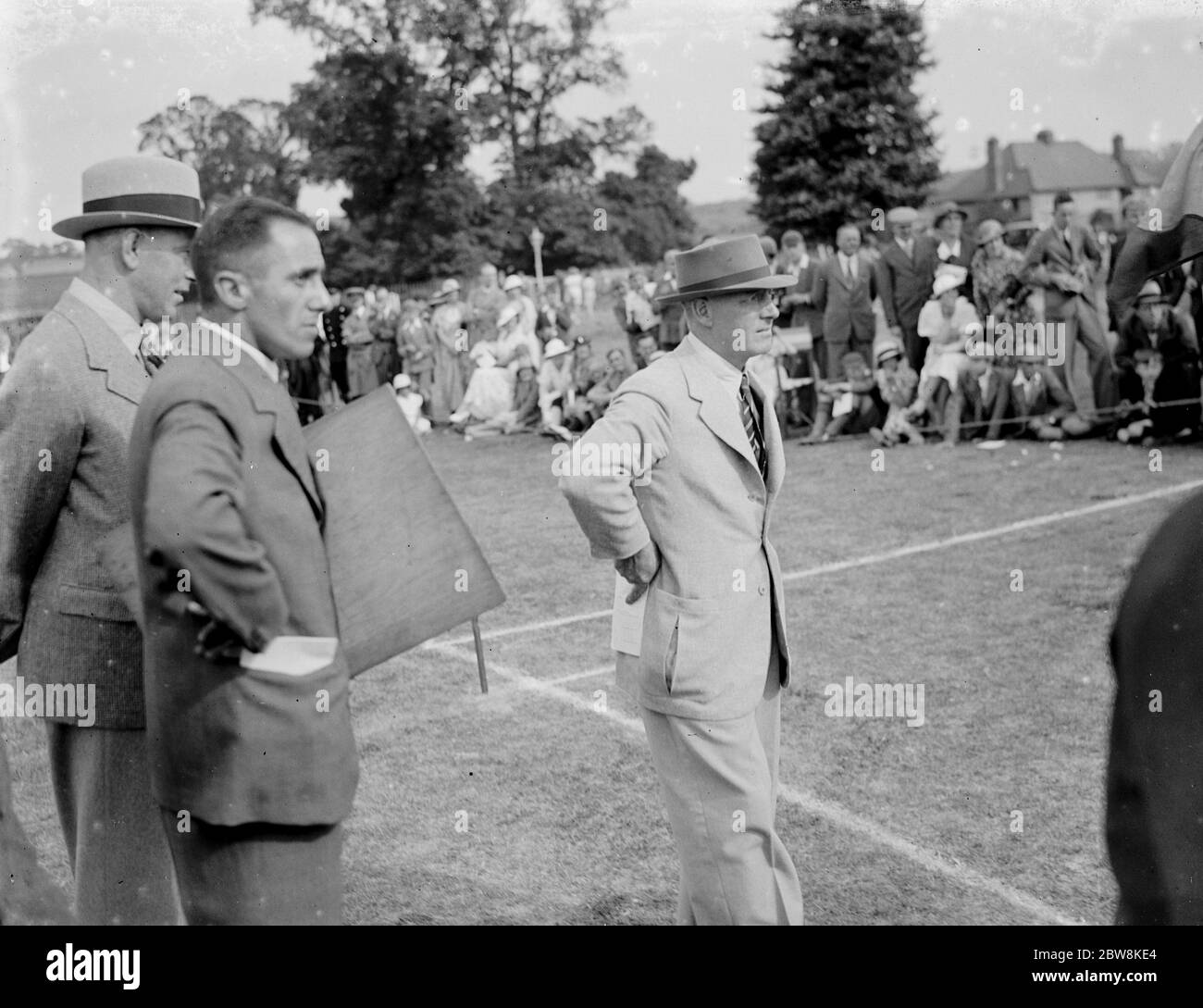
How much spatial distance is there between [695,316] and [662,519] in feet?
2.15

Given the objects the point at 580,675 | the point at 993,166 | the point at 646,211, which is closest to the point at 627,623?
the point at 580,675

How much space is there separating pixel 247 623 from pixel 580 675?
4351 millimetres

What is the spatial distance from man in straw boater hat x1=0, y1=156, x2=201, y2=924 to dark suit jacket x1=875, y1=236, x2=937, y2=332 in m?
11.3

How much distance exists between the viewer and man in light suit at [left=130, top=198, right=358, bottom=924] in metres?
2.63

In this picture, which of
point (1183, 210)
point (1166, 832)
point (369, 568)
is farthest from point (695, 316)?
point (1166, 832)

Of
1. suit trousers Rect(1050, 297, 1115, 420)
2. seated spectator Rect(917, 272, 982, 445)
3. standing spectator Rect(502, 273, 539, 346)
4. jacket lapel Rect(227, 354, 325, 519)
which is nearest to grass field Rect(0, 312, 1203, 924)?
jacket lapel Rect(227, 354, 325, 519)

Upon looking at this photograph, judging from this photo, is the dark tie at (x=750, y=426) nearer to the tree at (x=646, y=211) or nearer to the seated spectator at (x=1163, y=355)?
the seated spectator at (x=1163, y=355)

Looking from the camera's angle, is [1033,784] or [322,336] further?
[322,336]

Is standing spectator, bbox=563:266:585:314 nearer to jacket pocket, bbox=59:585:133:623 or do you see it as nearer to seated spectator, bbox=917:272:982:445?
seated spectator, bbox=917:272:982:445

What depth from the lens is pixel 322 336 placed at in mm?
21297

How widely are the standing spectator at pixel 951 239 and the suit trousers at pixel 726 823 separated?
10941 millimetres

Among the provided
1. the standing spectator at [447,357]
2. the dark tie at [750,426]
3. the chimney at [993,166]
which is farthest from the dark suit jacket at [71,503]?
the chimney at [993,166]

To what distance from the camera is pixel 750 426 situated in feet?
12.9

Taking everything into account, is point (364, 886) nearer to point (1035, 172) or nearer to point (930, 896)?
point (930, 896)
